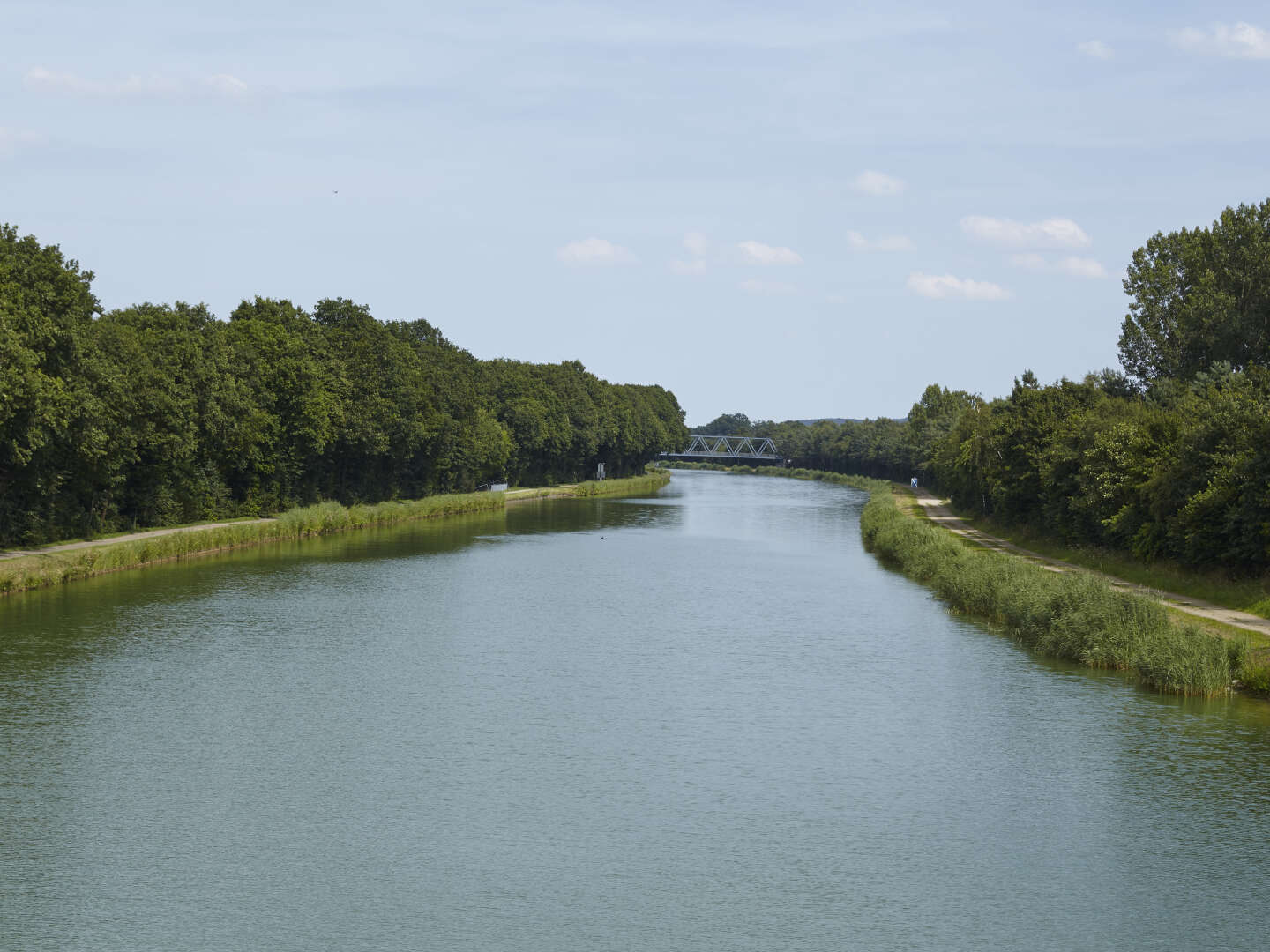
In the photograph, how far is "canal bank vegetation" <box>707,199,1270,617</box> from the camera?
40.2m

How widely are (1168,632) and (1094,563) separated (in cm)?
1927

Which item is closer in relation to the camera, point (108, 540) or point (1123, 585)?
point (1123, 585)

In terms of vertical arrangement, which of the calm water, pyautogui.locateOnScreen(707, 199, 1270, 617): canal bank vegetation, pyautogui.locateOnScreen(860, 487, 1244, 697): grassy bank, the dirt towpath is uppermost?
pyautogui.locateOnScreen(707, 199, 1270, 617): canal bank vegetation

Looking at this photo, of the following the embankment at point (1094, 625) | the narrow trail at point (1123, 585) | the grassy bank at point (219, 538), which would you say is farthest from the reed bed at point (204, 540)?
the narrow trail at point (1123, 585)

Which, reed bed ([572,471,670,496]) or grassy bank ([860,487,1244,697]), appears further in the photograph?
reed bed ([572,471,670,496])

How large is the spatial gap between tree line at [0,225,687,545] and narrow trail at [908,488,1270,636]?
127ft

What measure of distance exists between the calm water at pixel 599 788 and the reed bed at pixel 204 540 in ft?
11.5

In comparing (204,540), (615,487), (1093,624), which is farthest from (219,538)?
(615,487)

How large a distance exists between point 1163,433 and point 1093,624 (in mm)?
18823

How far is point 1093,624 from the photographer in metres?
35.3

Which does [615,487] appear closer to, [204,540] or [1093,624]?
[204,540]

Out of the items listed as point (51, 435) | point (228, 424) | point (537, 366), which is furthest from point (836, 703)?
point (537, 366)

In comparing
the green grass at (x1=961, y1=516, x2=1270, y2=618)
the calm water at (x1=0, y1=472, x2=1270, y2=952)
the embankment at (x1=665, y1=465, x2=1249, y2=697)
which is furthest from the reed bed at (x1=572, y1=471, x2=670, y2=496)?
the calm water at (x1=0, y1=472, x2=1270, y2=952)

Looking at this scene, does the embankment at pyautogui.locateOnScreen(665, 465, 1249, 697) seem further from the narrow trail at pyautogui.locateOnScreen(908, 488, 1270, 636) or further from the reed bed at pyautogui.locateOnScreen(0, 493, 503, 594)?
the reed bed at pyautogui.locateOnScreen(0, 493, 503, 594)
